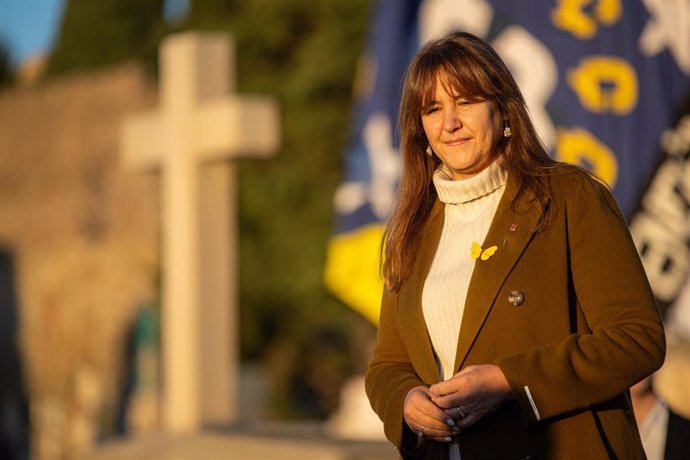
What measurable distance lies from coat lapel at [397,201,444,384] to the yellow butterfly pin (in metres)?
0.11

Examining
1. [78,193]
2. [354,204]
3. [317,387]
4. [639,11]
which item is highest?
[639,11]

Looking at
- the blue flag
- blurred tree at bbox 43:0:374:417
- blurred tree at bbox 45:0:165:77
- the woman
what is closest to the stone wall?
blurred tree at bbox 43:0:374:417

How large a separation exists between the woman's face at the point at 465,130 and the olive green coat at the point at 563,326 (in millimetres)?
73

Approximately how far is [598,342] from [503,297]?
151 mm

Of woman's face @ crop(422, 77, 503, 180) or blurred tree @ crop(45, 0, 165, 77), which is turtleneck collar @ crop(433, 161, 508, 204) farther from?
blurred tree @ crop(45, 0, 165, 77)

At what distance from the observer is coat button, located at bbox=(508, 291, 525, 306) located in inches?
73.4

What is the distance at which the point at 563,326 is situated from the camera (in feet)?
6.11

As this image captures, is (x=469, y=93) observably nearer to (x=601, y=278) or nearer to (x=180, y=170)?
(x=601, y=278)

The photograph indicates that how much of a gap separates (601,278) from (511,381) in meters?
0.19

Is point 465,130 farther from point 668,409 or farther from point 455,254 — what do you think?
point 668,409

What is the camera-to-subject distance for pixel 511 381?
1826mm

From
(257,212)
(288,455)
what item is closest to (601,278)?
(288,455)

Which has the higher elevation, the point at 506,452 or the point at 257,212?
the point at 506,452

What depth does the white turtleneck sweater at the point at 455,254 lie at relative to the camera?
1.95 meters
